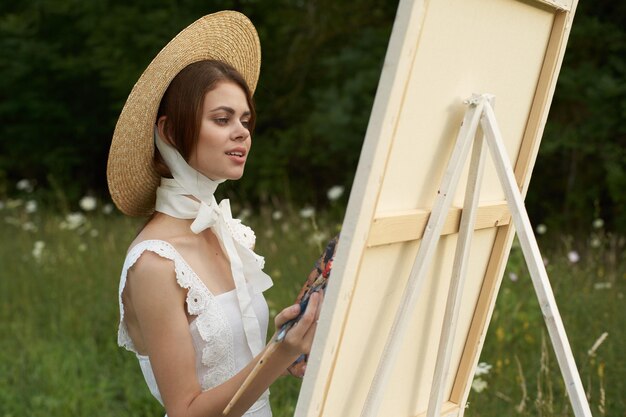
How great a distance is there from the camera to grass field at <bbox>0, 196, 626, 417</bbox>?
3.15 m

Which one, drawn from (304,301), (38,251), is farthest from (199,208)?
(38,251)

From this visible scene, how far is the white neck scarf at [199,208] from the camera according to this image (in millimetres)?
1829

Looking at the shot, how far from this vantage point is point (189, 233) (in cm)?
184

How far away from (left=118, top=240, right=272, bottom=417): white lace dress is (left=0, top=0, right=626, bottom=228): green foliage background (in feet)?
13.0

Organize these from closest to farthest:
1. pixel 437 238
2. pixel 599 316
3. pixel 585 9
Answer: pixel 437 238
pixel 599 316
pixel 585 9

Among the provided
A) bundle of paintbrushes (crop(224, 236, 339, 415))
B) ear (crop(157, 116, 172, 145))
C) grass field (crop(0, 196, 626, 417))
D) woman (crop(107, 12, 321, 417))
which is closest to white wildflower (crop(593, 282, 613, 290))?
grass field (crop(0, 196, 626, 417))

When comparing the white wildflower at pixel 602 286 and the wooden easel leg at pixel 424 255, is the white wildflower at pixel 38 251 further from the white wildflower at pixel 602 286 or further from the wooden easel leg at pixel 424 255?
the wooden easel leg at pixel 424 255

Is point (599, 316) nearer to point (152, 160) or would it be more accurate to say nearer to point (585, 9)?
point (152, 160)

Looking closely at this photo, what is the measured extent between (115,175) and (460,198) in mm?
790

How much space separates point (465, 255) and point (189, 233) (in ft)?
1.96

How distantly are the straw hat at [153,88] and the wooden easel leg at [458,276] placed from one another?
0.67 metres

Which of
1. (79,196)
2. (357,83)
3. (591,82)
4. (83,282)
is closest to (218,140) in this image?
(83,282)

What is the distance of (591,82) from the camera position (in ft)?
23.7

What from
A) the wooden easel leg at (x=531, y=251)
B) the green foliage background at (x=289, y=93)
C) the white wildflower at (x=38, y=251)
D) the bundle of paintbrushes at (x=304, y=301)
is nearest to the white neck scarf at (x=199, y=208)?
the bundle of paintbrushes at (x=304, y=301)
